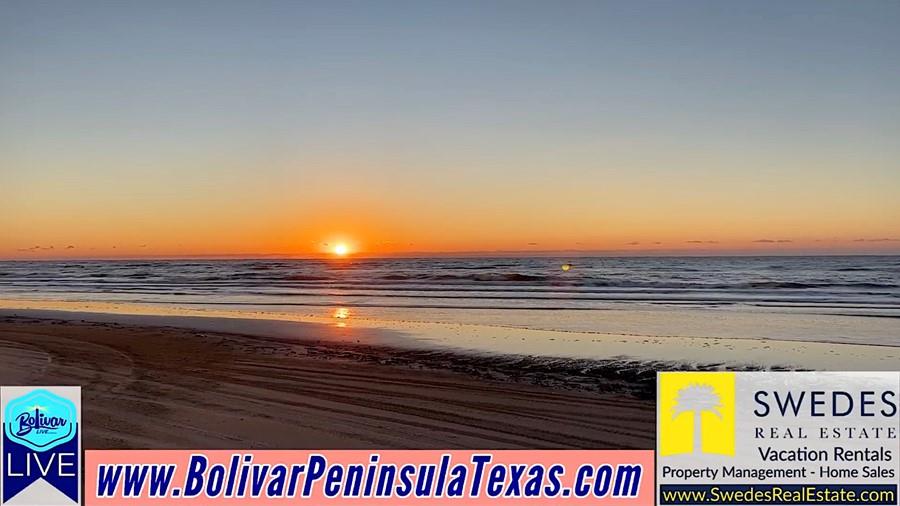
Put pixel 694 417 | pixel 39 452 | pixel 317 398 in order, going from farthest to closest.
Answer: pixel 317 398 → pixel 694 417 → pixel 39 452

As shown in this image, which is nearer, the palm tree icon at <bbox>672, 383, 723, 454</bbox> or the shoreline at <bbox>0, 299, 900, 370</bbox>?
the palm tree icon at <bbox>672, 383, 723, 454</bbox>

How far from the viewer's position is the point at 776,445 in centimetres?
645

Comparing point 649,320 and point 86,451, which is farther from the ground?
point 649,320

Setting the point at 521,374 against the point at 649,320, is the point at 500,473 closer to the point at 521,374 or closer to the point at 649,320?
the point at 521,374

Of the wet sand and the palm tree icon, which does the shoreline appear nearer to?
the wet sand

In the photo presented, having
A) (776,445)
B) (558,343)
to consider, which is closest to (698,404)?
(776,445)

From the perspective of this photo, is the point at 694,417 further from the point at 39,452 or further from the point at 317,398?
the point at 39,452

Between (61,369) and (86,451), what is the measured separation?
14.6 ft

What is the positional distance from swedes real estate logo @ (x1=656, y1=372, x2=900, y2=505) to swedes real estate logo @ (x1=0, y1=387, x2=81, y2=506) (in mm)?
4575

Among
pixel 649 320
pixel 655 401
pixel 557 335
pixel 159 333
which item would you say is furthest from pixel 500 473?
pixel 649 320

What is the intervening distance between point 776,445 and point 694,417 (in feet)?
2.43

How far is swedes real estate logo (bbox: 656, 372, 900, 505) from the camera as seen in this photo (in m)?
5.54

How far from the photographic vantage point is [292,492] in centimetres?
530

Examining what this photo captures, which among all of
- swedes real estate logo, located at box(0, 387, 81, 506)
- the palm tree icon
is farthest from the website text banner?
the palm tree icon
